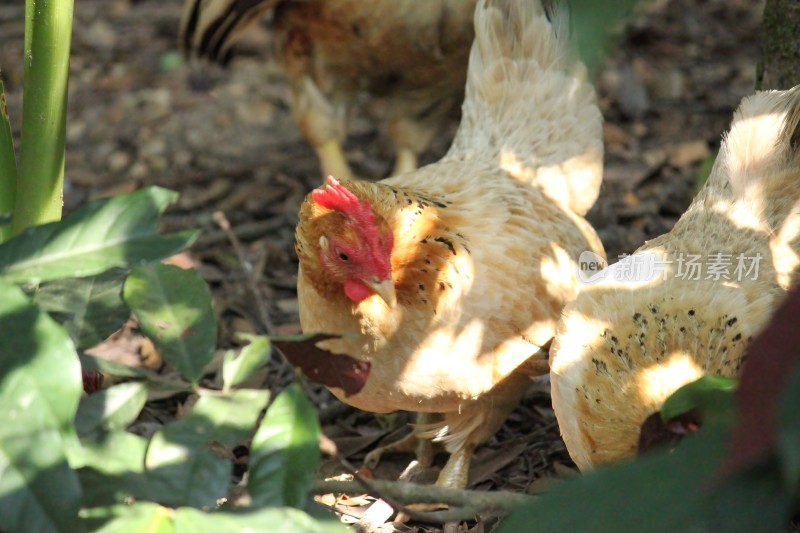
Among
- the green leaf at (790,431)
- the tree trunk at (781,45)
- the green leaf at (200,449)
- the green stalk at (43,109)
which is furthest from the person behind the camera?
the tree trunk at (781,45)

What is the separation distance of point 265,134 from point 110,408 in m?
3.68

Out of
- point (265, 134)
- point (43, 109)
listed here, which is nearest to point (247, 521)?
point (43, 109)

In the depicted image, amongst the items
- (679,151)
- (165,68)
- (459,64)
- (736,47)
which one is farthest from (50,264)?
(736,47)

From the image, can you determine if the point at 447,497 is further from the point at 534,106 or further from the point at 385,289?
the point at 534,106

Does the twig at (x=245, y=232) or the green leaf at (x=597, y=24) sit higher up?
the green leaf at (x=597, y=24)

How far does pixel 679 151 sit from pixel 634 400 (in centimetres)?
286

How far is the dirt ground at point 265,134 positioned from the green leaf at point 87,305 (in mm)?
1411

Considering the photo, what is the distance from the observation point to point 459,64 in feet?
13.2

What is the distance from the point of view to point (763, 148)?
244 cm

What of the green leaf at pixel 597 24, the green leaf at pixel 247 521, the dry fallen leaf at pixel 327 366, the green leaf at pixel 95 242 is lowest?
the green leaf at pixel 247 521

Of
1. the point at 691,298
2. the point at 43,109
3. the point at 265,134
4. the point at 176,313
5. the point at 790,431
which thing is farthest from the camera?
the point at 265,134

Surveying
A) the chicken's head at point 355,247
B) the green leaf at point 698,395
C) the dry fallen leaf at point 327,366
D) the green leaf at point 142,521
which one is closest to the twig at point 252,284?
the chicken's head at point 355,247

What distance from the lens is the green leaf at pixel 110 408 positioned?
153 cm

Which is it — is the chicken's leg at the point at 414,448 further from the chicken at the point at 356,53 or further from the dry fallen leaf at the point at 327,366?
the chicken at the point at 356,53
